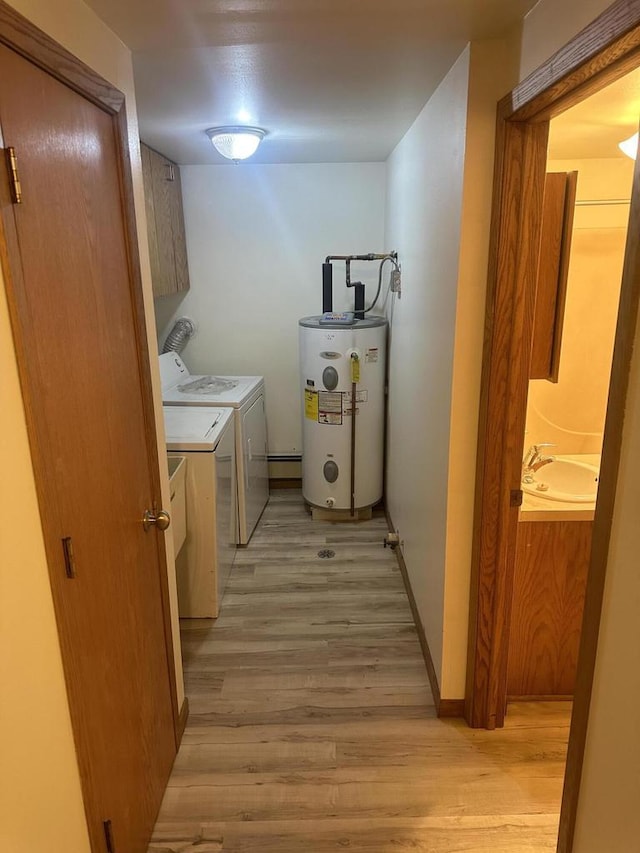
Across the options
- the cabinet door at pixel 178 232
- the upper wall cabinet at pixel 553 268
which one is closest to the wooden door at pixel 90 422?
the upper wall cabinet at pixel 553 268

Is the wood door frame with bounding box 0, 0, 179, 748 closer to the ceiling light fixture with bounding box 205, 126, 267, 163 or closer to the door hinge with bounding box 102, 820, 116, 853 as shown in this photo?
the door hinge with bounding box 102, 820, 116, 853

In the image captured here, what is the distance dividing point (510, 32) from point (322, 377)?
215 cm

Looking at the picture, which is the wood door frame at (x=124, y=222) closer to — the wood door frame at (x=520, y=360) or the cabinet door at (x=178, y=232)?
the wood door frame at (x=520, y=360)

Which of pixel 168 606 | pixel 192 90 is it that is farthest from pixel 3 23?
pixel 168 606

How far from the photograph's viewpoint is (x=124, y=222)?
1.50 m

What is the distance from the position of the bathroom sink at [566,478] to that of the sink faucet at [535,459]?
0.04 metres

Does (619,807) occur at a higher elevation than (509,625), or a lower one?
higher

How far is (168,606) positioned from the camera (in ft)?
6.10

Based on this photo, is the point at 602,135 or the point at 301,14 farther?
the point at 602,135

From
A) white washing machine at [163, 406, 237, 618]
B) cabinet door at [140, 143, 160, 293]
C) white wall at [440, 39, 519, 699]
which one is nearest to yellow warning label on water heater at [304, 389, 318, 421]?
white washing machine at [163, 406, 237, 618]

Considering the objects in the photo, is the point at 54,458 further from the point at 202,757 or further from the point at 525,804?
the point at 525,804

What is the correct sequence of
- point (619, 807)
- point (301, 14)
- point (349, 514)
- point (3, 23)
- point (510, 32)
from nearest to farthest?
1. point (3, 23)
2. point (619, 807)
3. point (301, 14)
4. point (510, 32)
5. point (349, 514)

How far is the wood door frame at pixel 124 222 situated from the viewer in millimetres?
965

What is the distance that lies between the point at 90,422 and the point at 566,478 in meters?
1.95
